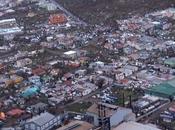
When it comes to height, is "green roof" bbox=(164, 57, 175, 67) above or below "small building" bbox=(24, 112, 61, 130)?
above

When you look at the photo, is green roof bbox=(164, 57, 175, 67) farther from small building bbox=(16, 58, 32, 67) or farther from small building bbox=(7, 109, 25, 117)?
small building bbox=(7, 109, 25, 117)

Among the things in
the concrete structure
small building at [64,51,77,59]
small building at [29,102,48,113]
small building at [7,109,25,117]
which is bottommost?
small building at [7,109,25,117]

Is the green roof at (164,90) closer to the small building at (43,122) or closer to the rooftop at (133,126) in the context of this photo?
the rooftop at (133,126)

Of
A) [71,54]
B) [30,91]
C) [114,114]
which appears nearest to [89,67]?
[71,54]

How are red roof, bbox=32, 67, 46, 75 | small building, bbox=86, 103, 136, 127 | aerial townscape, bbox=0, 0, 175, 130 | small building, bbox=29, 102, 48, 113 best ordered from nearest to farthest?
small building, bbox=86, 103, 136, 127 → aerial townscape, bbox=0, 0, 175, 130 → small building, bbox=29, 102, 48, 113 → red roof, bbox=32, 67, 46, 75

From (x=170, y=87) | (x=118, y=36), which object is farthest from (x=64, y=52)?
(x=170, y=87)

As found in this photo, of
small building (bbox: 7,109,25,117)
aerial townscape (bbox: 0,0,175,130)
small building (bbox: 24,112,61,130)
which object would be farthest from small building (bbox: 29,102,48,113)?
small building (bbox: 24,112,61,130)

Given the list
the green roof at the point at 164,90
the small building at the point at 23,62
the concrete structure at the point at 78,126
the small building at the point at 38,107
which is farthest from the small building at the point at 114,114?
the small building at the point at 23,62

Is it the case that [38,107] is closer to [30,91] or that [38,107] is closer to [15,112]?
[15,112]
